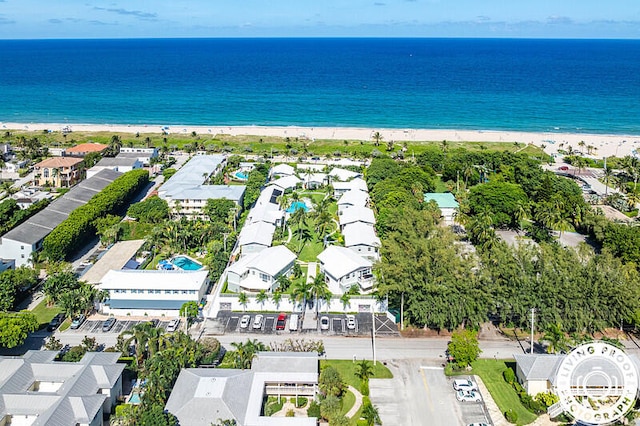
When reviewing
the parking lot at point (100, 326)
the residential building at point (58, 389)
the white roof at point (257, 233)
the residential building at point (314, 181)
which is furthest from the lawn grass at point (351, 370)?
the residential building at point (314, 181)

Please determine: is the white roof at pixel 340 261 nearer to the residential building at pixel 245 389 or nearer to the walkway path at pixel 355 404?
the residential building at pixel 245 389

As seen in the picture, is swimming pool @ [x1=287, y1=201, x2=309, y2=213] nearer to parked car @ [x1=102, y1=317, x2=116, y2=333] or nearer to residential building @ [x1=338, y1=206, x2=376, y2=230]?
residential building @ [x1=338, y1=206, x2=376, y2=230]

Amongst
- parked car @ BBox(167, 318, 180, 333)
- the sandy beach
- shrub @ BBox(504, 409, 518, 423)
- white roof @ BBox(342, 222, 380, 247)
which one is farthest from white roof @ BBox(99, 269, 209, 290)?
the sandy beach

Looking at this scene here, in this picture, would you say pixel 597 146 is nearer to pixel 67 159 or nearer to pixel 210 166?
pixel 210 166

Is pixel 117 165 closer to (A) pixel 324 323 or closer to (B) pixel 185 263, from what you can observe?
(B) pixel 185 263

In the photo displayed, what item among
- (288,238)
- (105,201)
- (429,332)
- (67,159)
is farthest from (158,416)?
(67,159)

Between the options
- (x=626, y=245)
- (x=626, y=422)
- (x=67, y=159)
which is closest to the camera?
(x=626, y=422)

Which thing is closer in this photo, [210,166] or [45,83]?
[210,166]

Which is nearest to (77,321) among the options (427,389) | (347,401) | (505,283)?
(347,401)
